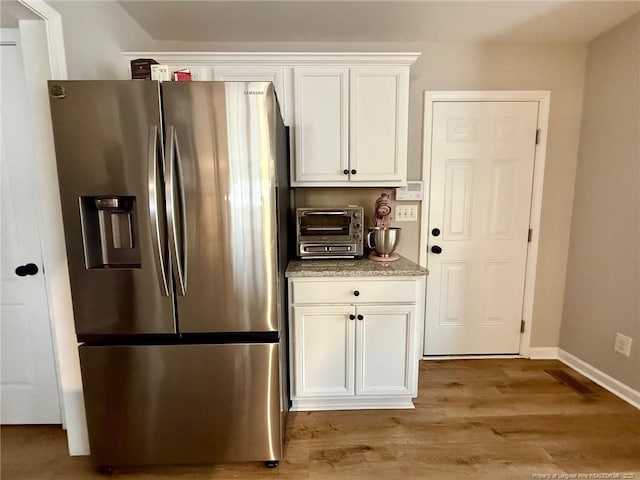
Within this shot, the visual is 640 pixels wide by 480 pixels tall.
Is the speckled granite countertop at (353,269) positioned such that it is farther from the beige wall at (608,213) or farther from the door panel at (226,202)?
the beige wall at (608,213)

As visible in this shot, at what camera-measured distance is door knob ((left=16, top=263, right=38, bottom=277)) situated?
1646 millimetres

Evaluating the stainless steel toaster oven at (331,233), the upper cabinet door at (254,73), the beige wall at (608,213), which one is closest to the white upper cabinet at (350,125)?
the upper cabinet door at (254,73)

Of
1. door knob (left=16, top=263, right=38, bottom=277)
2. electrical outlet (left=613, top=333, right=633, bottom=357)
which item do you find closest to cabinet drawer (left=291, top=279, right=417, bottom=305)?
Answer: door knob (left=16, top=263, right=38, bottom=277)

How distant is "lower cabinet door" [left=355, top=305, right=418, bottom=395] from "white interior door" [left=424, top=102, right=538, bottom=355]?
0.74 metres

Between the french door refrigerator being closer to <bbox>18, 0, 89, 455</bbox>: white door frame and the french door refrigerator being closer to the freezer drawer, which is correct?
the freezer drawer

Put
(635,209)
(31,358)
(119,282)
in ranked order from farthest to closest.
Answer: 1. (635,209)
2. (31,358)
3. (119,282)

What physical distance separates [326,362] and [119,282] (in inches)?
46.8

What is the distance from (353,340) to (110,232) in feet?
4.56

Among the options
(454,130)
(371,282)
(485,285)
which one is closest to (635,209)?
(485,285)

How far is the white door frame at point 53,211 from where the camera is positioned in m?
1.30

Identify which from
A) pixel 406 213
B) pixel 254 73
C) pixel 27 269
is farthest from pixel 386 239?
pixel 27 269

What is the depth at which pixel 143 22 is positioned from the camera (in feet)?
6.40

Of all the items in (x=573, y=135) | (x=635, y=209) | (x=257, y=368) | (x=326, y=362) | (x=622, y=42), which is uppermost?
(x=622, y=42)

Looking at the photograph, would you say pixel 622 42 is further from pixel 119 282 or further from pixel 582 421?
pixel 119 282
